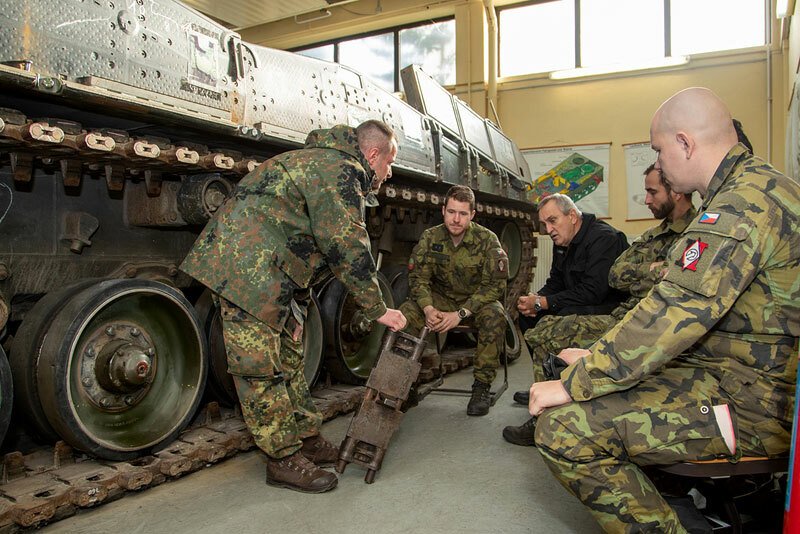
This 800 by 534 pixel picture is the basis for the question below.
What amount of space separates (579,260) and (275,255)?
210 cm

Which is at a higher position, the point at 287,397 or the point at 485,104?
the point at 485,104

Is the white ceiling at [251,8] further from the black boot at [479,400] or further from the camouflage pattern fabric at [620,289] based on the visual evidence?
the camouflage pattern fabric at [620,289]

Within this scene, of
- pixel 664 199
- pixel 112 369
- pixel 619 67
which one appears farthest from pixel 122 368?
pixel 619 67

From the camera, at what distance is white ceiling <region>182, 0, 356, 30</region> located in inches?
422

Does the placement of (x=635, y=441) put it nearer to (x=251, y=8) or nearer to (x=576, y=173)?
Answer: (x=576, y=173)

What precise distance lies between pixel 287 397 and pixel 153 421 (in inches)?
34.9

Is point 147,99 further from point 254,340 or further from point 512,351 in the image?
point 512,351

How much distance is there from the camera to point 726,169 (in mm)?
1968

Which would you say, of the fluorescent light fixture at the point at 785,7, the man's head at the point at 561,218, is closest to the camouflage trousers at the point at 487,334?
the man's head at the point at 561,218

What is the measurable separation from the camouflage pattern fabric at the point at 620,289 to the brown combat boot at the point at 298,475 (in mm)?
1406

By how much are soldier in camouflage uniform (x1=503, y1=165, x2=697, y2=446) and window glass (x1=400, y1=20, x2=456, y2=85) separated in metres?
8.86

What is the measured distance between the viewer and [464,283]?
509 cm

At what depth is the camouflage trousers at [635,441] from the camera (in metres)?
1.87

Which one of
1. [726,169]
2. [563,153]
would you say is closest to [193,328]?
[726,169]
